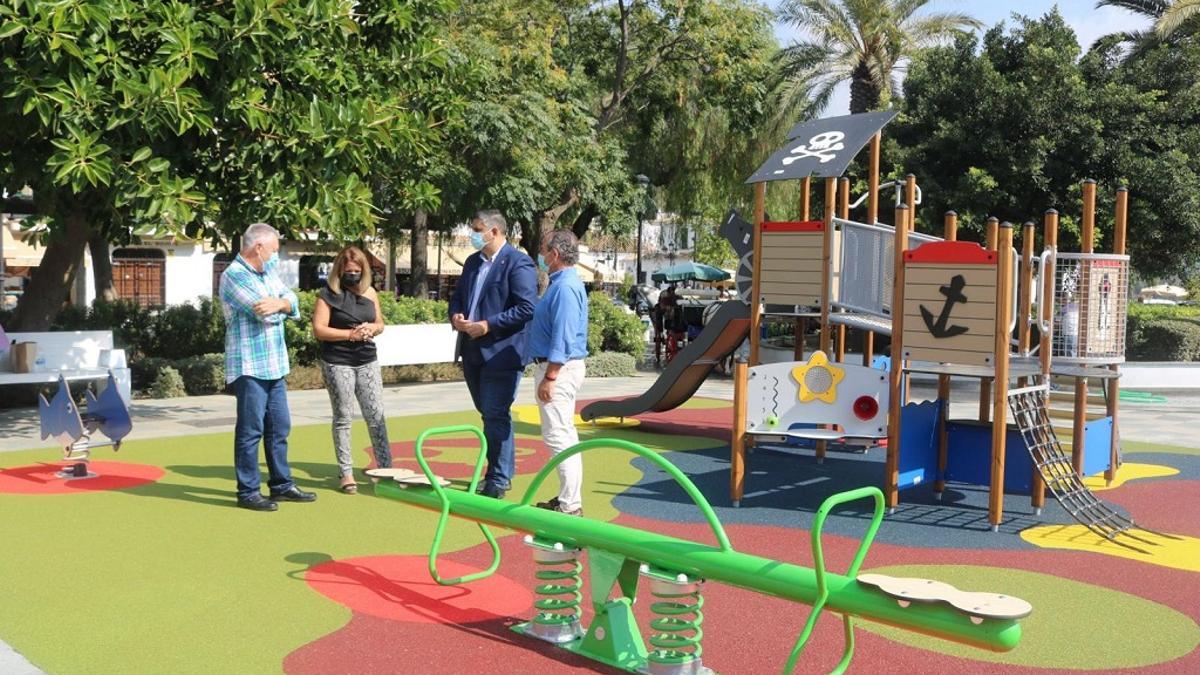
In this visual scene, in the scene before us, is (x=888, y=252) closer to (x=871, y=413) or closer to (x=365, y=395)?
(x=871, y=413)

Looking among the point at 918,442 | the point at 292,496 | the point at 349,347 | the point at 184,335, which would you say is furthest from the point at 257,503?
the point at 184,335

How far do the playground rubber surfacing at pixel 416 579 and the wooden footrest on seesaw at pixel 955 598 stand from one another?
1041 millimetres

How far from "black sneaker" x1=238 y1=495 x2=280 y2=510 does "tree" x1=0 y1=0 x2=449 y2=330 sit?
122 inches

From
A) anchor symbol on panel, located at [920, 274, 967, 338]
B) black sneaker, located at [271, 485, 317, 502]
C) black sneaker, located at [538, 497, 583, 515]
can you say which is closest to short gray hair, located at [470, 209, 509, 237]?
black sneaker, located at [538, 497, 583, 515]

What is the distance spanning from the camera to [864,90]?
88.5 ft

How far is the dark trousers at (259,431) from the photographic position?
23.6 feet

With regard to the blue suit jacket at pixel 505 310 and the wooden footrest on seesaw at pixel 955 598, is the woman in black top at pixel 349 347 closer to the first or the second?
the blue suit jacket at pixel 505 310

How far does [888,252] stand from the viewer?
909 cm

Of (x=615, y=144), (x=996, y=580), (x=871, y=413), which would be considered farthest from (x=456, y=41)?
(x=996, y=580)

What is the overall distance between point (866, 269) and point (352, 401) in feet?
14.0

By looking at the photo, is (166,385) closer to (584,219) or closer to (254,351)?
(254,351)

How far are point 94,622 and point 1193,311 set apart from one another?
3576 cm

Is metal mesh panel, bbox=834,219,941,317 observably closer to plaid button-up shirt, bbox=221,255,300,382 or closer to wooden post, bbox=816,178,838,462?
wooden post, bbox=816,178,838,462

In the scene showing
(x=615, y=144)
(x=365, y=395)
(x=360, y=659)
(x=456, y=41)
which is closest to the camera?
(x=360, y=659)
